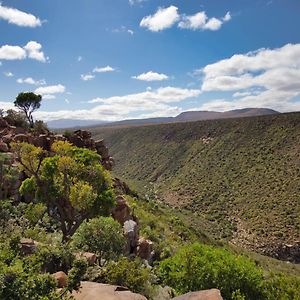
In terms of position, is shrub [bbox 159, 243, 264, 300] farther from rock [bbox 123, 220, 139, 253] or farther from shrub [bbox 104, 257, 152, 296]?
rock [bbox 123, 220, 139, 253]

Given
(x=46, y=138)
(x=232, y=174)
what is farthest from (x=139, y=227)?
(x=232, y=174)

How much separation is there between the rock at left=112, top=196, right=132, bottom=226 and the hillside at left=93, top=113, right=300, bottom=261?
83.5 feet

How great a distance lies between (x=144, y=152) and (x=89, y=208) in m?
78.4

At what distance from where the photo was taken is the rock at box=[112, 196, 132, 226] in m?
30.1

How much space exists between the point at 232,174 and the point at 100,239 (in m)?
54.5

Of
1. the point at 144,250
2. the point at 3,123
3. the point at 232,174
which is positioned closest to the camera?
the point at 144,250

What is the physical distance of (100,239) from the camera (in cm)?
2042

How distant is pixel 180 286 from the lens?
Answer: 779 inches

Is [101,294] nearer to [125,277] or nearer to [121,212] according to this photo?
[125,277]

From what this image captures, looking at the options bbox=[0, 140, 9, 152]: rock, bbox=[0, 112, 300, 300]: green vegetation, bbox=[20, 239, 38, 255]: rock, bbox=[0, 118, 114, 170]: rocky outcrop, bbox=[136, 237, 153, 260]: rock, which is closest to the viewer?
bbox=[0, 112, 300, 300]: green vegetation

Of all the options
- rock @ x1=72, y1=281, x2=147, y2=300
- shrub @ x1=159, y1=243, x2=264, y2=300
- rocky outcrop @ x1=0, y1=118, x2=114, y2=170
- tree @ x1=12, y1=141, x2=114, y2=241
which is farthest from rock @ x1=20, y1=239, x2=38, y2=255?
rocky outcrop @ x1=0, y1=118, x2=114, y2=170

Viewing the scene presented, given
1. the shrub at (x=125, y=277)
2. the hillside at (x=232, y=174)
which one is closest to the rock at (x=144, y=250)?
the shrub at (x=125, y=277)

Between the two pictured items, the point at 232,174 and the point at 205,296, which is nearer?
the point at 205,296

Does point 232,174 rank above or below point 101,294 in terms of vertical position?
below
